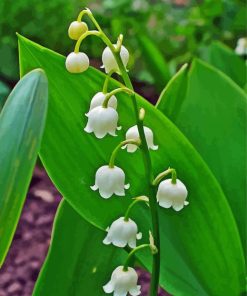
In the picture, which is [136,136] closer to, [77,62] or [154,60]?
[77,62]

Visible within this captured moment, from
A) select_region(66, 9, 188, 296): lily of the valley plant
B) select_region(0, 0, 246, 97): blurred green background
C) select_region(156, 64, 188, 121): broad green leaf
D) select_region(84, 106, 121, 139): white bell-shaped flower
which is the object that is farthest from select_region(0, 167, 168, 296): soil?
select_region(84, 106, 121, 139): white bell-shaped flower

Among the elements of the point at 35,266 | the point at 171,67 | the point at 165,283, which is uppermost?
the point at 171,67

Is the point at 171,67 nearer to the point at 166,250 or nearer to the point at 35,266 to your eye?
the point at 35,266

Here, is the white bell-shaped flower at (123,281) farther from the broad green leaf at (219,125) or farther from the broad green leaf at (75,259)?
the broad green leaf at (219,125)

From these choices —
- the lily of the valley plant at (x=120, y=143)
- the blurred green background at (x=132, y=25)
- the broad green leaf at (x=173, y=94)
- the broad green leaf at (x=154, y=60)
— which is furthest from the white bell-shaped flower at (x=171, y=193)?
the blurred green background at (x=132, y=25)

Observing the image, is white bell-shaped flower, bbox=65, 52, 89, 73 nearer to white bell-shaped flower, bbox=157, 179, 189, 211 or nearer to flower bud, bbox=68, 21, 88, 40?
flower bud, bbox=68, 21, 88, 40

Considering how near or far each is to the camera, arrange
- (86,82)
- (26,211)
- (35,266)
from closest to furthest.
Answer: (86,82)
(35,266)
(26,211)

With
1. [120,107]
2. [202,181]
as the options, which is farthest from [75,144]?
[202,181]
